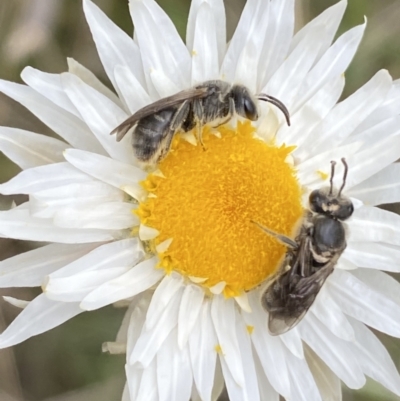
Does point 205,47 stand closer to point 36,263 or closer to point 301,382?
point 36,263

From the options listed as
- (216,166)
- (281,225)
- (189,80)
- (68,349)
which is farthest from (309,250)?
(68,349)

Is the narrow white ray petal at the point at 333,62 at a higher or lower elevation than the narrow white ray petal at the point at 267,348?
higher

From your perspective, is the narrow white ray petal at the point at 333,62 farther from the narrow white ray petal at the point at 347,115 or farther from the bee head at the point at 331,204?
the bee head at the point at 331,204

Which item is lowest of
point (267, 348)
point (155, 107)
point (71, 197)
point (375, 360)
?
point (375, 360)

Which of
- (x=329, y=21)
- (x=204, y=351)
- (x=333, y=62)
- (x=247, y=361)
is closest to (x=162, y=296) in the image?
(x=204, y=351)

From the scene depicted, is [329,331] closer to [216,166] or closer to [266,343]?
[266,343]

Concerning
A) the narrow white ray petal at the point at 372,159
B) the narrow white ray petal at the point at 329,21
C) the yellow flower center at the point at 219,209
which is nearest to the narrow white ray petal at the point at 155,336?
the yellow flower center at the point at 219,209

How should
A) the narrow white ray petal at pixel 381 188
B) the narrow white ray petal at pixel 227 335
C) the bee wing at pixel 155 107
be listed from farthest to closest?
1. the narrow white ray petal at pixel 381 188
2. the narrow white ray petal at pixel 227 335
3. the bee wing at pixel 155 107

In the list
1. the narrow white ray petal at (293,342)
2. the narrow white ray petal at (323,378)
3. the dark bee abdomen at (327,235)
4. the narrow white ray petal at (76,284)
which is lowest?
the narrow white ray petal at (323,378)
